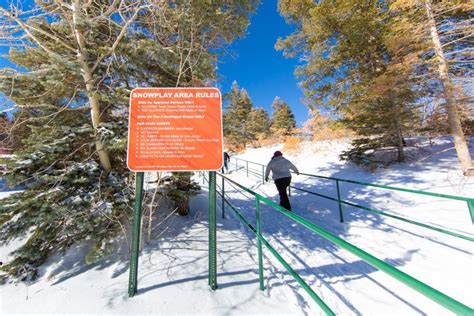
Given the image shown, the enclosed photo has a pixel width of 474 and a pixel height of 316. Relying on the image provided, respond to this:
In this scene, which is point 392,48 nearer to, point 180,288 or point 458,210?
point 458,210

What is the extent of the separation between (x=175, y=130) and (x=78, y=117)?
2.85 meters

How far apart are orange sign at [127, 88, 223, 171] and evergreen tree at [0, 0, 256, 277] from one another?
3.00 ft

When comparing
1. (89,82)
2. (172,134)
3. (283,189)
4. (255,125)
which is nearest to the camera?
(172,134)

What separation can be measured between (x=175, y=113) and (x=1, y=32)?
312 cm

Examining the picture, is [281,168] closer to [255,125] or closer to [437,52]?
[437,52]

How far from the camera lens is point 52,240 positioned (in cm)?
276

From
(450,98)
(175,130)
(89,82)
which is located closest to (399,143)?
(450,98)

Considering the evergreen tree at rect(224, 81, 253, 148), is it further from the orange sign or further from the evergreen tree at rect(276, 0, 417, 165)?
the orange sign

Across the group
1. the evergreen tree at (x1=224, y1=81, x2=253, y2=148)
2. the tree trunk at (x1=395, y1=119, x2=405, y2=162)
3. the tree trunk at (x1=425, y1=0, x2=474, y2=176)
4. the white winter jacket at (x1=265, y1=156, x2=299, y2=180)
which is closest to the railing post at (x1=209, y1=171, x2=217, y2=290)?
the white winter jacket at (x1=265, y1=156, x2=299, y2=180)

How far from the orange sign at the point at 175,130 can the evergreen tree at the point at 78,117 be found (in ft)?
3.00

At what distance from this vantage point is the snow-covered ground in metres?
2.12

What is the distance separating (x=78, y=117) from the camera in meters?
3.81

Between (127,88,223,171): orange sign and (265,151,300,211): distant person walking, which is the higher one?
(127,88,223,171): orange sign

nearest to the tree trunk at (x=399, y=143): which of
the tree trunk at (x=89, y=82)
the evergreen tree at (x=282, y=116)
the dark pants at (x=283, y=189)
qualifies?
the dark pants at (x=283, y=189)
